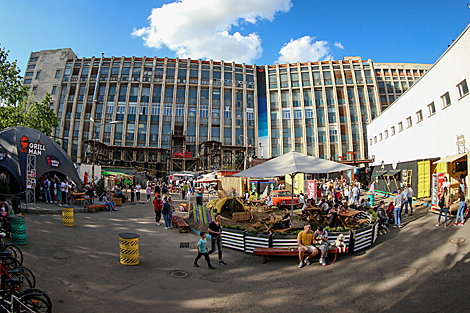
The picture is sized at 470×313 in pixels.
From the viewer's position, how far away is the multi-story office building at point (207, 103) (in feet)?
186

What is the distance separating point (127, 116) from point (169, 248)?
5282cm

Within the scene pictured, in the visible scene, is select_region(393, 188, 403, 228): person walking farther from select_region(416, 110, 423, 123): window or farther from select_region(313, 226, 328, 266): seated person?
select_region(416, 110, 423, 123): window

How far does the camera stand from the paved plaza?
18.7 ft

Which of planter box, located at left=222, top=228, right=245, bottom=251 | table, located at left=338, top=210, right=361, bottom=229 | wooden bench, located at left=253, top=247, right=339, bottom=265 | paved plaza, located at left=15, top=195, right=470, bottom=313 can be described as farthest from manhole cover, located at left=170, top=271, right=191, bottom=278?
table, located at left=338, top=210, right=361, bottom=229

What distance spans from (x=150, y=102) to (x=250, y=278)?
56241 mm

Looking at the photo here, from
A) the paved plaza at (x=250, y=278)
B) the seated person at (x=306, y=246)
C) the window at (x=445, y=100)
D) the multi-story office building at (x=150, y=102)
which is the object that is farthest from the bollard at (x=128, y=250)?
the multi-story office building at (x=150, y=102)

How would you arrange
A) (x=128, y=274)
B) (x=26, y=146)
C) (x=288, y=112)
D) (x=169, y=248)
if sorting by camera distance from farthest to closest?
(x=288, y=112)
(x=26, y=146)
(x=169, y=248)
(x=128, y=274)

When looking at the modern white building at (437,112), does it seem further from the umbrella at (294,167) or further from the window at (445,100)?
the umbrella at (294,167)

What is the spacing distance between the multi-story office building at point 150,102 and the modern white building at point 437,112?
109 ft

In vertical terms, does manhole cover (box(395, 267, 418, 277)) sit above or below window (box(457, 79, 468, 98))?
below

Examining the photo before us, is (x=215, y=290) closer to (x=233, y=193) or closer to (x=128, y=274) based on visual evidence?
(x=128, y=274)

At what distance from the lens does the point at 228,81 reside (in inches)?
2416

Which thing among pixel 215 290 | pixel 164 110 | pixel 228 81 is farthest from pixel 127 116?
pixel 215 290

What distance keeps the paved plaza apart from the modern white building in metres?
8.88
